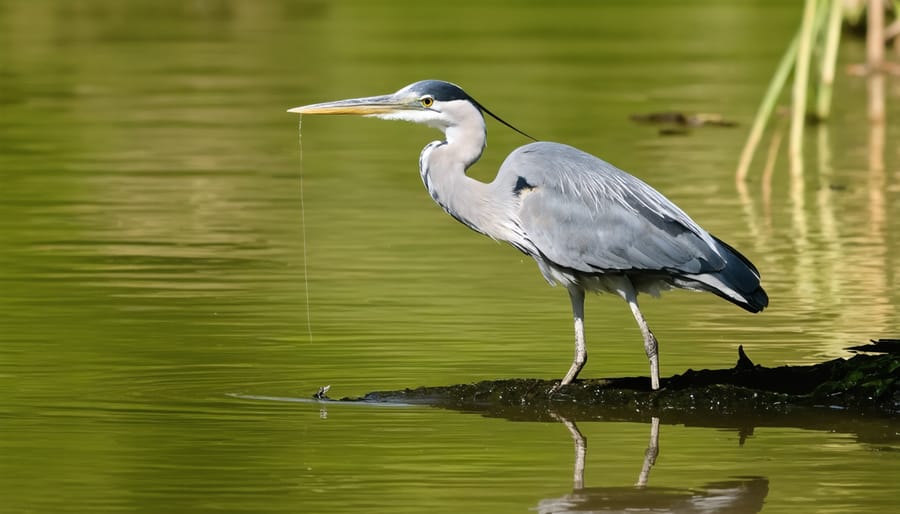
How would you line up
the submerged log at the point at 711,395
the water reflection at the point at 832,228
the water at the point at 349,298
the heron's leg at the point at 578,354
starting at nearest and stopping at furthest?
1. the water at the point at 349,298
2. the submerged log at the point at 711,395
3. the heron's leg at the point at 578,354
4. the water reflection at the point at 832,228

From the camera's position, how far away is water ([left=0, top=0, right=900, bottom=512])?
7918mm

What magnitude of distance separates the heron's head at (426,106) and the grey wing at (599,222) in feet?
1.17

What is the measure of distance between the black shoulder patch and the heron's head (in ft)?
1.01

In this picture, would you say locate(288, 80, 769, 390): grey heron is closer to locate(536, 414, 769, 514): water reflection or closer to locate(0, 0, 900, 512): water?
locate(0, 0, 900, 512): water

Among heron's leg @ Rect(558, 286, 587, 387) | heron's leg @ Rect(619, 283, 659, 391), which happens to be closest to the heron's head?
heron's leg @ Rect(558, 286, 587, 387)

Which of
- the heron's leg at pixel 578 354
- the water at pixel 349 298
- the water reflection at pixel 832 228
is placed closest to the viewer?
the water at pixel 349 298

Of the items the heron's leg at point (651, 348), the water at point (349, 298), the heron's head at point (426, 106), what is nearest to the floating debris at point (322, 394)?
the water at point (349, 298)

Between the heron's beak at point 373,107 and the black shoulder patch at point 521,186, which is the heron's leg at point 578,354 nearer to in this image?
the black shoulder patch at point 521,186

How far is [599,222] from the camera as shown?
9156 mm

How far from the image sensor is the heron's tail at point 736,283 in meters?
9.07

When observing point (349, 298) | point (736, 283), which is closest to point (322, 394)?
point (736, 283)

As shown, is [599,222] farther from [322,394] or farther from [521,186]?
[322,394]

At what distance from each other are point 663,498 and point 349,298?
4901 millimetres

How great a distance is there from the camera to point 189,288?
41.1 ft
